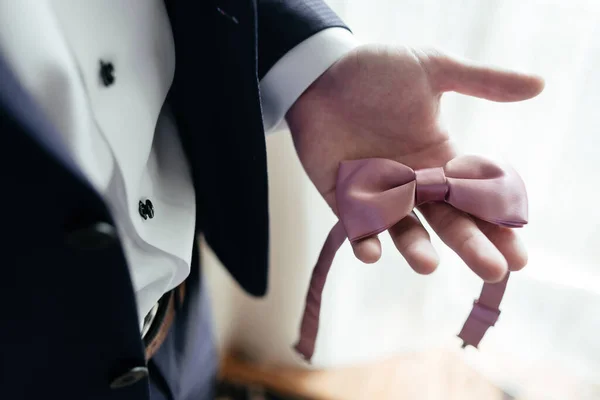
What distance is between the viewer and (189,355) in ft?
1.82

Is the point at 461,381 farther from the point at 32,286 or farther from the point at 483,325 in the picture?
the point at 32,286

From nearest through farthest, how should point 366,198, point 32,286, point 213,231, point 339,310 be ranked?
point 32,286 < point 366,198 < point 213,231 < point 339,310

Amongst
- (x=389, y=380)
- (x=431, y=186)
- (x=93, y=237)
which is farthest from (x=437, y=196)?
(x=389, y=380)

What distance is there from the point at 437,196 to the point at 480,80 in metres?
0.11

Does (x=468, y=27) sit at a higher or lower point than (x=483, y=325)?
higher

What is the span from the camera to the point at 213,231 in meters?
0.53

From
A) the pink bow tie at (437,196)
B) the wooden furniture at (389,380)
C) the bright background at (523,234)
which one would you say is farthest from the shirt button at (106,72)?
the wooden furniture at (389,380)

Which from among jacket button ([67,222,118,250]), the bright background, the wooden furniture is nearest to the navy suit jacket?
jacket button ([67,222,118,250])

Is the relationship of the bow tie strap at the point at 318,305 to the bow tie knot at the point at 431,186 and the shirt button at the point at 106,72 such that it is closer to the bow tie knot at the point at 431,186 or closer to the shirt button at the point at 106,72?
the bow tie knot at the point at 431,186

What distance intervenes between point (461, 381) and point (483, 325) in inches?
21.3

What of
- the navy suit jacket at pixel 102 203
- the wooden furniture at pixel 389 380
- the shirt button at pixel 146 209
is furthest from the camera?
the wooden furniture at pixel 389 380

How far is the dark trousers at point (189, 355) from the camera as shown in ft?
1.59

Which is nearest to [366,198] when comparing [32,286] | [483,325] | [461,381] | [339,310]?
[483,325]

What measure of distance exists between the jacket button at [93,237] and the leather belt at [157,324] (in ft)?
0.60
